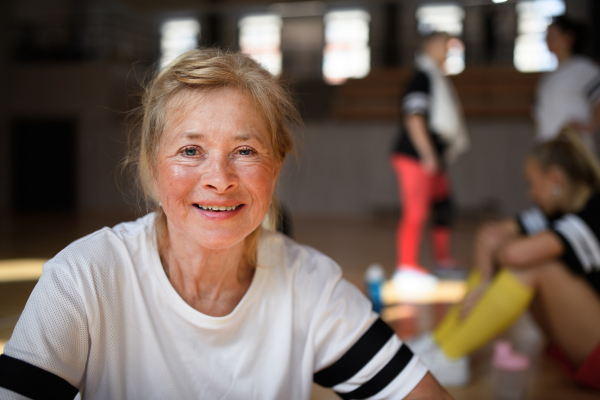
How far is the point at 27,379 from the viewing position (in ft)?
2.46

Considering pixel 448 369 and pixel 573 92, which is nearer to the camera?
pixel 448 369

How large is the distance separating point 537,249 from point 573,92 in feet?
5.93

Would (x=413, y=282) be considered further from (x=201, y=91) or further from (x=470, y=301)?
(x=201, y=91)

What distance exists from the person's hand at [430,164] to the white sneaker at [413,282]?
0.72 meters

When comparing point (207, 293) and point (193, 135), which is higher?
point (193, 135)

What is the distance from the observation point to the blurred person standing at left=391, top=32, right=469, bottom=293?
353 cm

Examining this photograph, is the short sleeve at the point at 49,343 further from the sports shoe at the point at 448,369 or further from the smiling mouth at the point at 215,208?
the sports shoe at the point at 448,369

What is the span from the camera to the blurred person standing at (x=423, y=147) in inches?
139

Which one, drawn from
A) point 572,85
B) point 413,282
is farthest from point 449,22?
point 413,282

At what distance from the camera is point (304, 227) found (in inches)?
284

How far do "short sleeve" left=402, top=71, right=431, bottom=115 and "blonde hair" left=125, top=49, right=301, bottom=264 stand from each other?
2.70m

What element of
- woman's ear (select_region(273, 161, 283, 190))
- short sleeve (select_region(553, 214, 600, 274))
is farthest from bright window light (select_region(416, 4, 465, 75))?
woman's ear (select_region(273, 161, 283, 190))

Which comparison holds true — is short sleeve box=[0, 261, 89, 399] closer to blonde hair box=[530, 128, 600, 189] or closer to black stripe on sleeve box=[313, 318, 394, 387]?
black stripe on sleeve box=[313, 318, 394, 387]

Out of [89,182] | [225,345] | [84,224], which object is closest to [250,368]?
[225,345]
